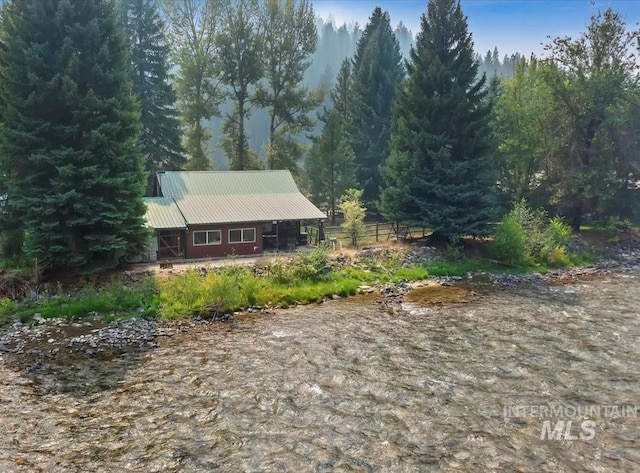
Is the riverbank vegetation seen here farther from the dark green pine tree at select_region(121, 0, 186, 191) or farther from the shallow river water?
the dark green pine tree at select_region(121, 0, 186, 191)

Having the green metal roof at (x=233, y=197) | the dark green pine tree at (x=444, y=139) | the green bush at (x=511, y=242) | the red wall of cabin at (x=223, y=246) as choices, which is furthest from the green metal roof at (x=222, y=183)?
the green bush at (x=511, y=242)

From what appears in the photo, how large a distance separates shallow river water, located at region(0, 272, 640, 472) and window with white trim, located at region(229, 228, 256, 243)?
9.53m

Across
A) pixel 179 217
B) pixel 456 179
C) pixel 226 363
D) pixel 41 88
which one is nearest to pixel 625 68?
pixel 456 179

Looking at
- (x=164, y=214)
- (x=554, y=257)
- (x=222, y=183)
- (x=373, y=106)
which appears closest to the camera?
(x=164, y=214)

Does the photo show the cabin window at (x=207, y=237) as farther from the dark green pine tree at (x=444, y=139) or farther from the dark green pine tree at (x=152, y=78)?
the dark green pine tree at (x=152, y=78)

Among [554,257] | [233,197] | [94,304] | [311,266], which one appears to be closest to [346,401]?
[311,266]

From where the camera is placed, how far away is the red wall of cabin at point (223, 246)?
26406mm

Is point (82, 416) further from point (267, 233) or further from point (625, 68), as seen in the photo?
point (625, 68)

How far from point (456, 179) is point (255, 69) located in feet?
75.3

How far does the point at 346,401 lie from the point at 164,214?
18330 mm

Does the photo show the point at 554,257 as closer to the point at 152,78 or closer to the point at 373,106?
the point at 373,106

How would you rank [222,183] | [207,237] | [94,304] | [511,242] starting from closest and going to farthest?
[94,304], [207,237], [511,242], [222,183]

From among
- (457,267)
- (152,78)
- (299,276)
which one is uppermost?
(152,78)

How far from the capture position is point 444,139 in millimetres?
28781
